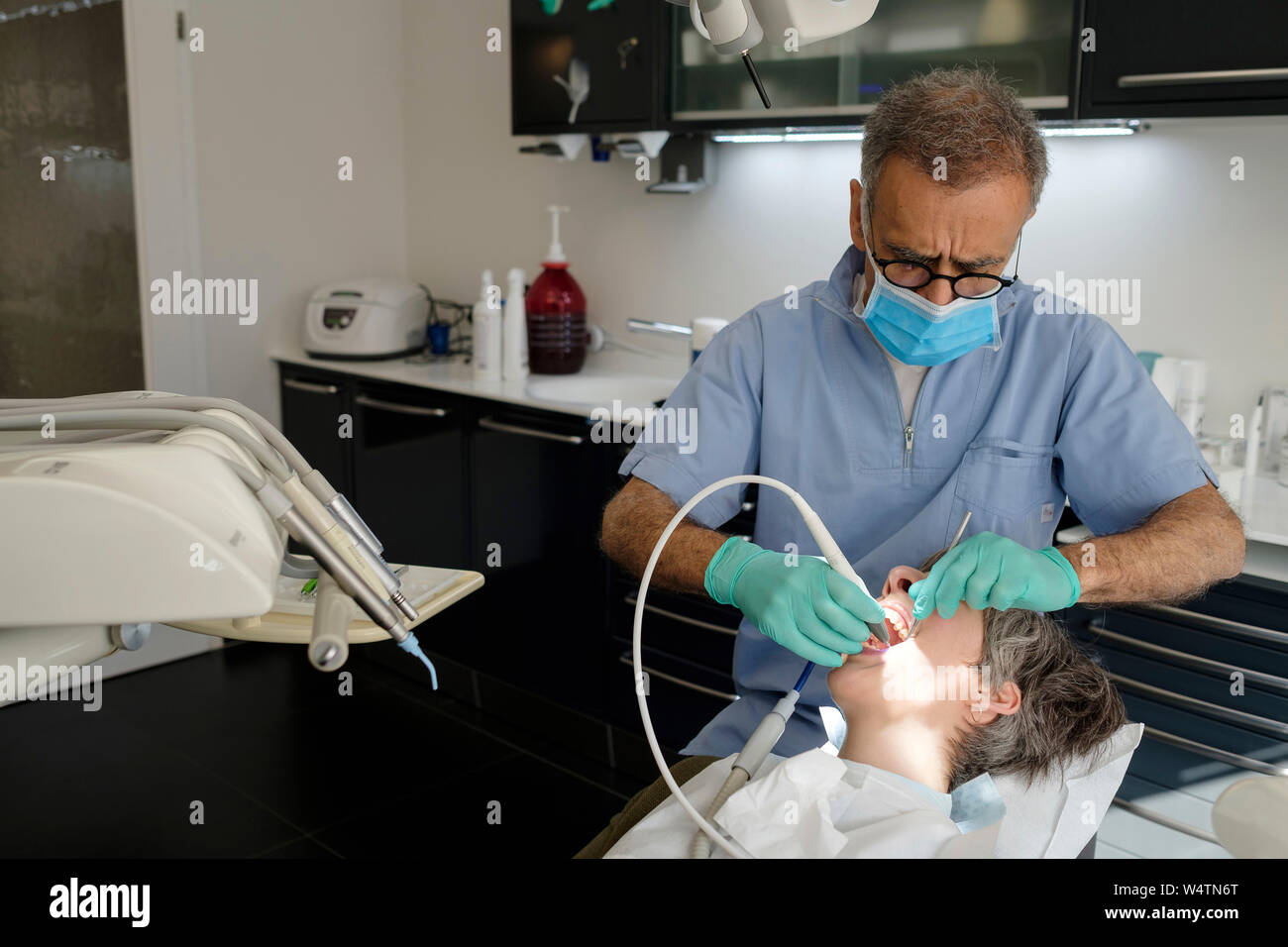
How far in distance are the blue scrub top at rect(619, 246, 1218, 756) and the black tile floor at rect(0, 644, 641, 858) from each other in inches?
51.6

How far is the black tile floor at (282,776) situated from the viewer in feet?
8.50

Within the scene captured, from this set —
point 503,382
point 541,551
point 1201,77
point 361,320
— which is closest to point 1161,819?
point 1201,77

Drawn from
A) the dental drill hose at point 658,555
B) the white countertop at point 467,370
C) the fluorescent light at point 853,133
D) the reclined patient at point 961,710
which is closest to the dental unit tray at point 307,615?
the dental drill hose at point 658,555

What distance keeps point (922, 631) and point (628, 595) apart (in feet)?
4.71

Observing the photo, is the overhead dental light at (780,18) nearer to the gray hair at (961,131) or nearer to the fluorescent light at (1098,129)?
the gray hair at (961,131)

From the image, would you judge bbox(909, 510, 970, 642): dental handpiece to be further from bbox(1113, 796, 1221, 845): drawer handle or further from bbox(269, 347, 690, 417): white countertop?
bbox(269, 347, 690, 417): white countertop

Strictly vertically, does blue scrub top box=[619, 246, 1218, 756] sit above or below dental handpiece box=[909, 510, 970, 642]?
above

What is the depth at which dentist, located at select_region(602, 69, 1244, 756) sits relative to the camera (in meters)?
1.33

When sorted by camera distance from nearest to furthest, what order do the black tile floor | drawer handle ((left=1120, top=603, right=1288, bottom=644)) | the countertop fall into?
1. drawer handle ((left=1120, top=603, right=1288, bottom=644))
2. the countertop
3. the black tile floor

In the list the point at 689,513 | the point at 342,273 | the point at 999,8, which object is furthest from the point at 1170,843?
the point at 342,273

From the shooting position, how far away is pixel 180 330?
11.4 feet

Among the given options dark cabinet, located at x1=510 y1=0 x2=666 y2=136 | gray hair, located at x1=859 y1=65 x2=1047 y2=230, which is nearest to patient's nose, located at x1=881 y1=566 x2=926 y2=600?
gray hair, located at x1=859 y1=65 x2=1047 y2=230

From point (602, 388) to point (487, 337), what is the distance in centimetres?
37
